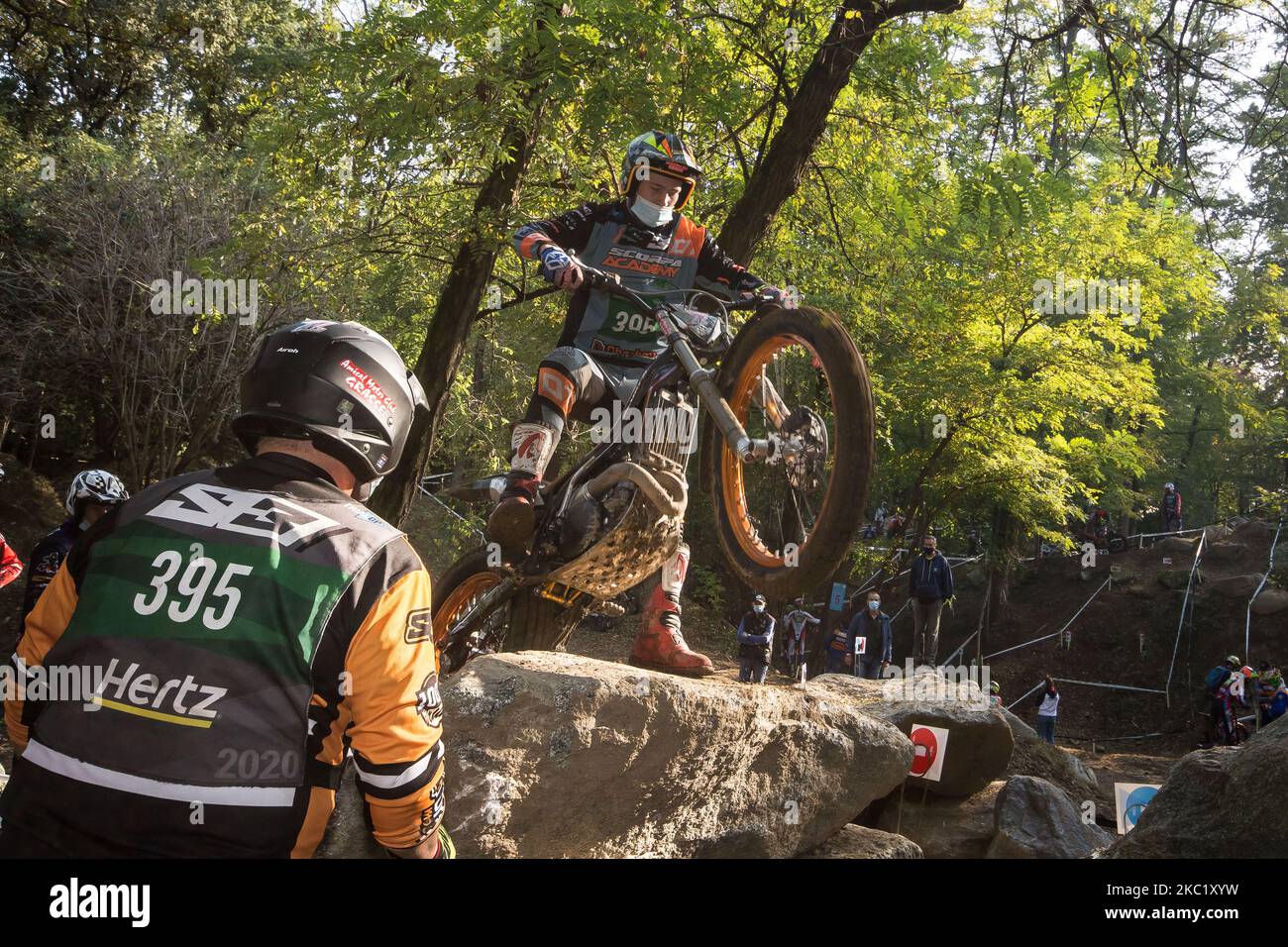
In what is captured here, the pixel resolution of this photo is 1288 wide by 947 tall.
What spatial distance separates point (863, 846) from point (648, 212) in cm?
387

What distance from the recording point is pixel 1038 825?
7449 mm

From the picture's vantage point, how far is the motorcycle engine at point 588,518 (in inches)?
185

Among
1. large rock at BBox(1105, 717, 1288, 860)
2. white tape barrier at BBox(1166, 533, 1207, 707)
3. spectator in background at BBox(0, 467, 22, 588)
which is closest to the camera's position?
large rock at BBox(1105, 717, 1288, 860)

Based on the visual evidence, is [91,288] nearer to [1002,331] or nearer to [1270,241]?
[1002,331]

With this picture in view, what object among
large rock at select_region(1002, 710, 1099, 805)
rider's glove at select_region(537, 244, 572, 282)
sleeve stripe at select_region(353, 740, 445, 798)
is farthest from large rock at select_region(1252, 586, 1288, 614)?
sleeve stripe at select_region(353, 740, 445, 798)

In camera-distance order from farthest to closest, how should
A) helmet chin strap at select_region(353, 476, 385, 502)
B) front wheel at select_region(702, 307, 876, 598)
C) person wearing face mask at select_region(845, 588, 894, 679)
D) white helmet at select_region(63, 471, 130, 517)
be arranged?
person wearing face mask at select_region(845, 588, 894, 679) < white helmet at select_region(63, 471, 130, 517) < front wheel at select_region(702, 307, 876, 598) < helmet chin strap at select_region(353, 476, 385, 502)

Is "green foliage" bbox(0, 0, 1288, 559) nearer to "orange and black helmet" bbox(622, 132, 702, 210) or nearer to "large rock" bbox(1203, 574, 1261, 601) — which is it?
"orange and black helmet" bbox(622, 132, 702, 210)

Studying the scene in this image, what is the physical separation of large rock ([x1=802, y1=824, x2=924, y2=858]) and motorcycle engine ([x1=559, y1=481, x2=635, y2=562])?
223 centimetres

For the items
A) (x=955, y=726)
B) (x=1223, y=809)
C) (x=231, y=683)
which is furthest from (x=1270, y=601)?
(x=231, y=683)

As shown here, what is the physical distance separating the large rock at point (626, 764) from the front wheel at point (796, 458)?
2.61 feet

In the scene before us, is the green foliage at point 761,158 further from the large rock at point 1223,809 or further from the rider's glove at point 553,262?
the large rock at point 1223,809

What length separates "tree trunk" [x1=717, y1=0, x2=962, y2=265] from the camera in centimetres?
634

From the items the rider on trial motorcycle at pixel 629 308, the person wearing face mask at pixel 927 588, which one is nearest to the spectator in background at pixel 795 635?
the person wearing face mask at pixel 927 588

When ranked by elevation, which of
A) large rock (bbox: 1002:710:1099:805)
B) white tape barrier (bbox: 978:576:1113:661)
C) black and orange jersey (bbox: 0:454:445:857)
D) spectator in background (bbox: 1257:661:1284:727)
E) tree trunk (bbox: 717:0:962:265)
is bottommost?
white tape barrier (bbox: 978:576:1113:661)
